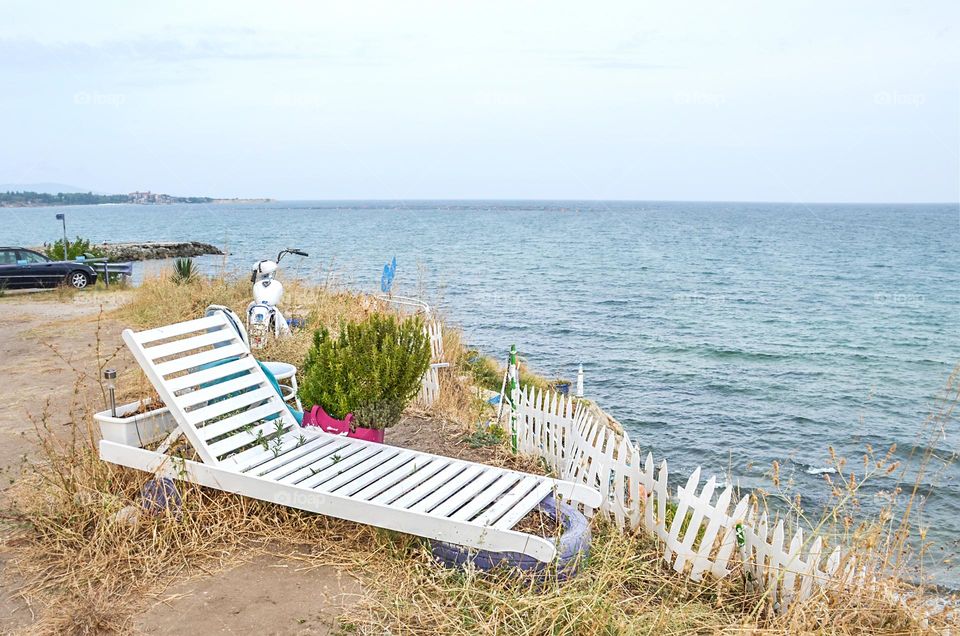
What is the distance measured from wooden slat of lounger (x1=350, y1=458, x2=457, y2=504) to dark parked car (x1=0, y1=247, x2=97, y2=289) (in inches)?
673

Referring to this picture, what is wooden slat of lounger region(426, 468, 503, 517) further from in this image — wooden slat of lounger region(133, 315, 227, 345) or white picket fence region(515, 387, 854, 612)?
wooden slat of lounger region(133, 315, 227, 345)

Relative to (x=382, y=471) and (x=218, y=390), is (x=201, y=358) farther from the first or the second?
Answer: (x=382, y=471)

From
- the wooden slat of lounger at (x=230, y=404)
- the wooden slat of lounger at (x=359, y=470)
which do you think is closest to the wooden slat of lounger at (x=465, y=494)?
the wooden slat of lounger at (x=359, y=470)

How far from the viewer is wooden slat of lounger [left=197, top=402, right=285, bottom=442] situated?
471cm

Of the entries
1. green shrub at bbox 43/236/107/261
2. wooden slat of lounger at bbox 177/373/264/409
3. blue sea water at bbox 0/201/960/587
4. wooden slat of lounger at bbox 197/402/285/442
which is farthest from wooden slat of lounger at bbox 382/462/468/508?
green shrub at bbox 43/236/107/261

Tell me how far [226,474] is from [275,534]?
479 mm

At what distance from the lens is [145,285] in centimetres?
1503

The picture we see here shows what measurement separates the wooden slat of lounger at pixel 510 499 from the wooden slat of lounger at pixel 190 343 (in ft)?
7.73

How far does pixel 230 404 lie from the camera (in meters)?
5.05

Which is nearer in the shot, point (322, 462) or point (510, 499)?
point (510, 499)

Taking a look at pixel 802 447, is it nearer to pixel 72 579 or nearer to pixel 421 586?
pixel 421 586

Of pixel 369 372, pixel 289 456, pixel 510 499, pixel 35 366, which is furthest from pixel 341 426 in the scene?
pixel 35 366

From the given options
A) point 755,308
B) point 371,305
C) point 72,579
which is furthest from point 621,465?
point 755,308

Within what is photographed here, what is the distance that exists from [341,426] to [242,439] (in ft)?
2.79
